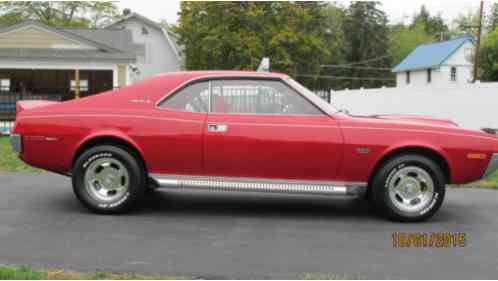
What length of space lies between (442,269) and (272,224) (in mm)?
1887

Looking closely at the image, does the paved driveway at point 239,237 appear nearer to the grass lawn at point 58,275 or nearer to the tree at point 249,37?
the grass lawn at point 58,275

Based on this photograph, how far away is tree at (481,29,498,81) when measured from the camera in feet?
104

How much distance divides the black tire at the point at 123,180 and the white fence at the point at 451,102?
1415 cm

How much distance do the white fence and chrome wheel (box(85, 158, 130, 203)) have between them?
14198 millimetres

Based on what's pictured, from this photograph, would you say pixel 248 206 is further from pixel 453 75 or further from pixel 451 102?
pixel 453 75

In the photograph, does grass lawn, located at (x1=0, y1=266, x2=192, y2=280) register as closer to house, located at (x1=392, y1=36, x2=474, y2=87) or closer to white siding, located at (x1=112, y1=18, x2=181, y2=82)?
white siding, located at (x1=112, y1=18, x2=181, y2=82)

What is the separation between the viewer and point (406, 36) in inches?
3221

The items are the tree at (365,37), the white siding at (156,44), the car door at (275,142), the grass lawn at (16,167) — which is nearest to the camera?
the car door at (275,142)

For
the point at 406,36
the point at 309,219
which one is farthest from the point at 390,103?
the point at 406,36

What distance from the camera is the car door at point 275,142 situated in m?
5.75

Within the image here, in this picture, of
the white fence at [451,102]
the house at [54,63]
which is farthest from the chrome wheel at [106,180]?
the white fence at [451,102]

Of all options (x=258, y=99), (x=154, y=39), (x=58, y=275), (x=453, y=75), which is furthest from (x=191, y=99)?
(x=453, y=75)

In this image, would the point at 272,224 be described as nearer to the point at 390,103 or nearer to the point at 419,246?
the point at 419,246

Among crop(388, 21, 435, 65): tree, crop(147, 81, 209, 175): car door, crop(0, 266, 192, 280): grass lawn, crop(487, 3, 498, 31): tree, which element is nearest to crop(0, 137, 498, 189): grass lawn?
crop(147, 81, 209, 175): car door
